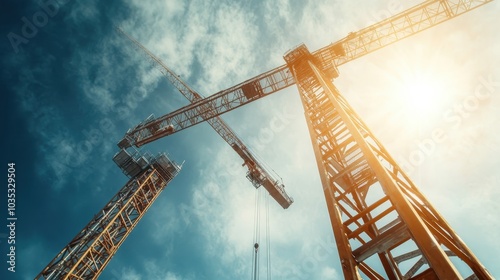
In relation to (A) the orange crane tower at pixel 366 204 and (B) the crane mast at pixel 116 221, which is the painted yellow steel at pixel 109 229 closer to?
(B) the crane mast at pixel 116 221

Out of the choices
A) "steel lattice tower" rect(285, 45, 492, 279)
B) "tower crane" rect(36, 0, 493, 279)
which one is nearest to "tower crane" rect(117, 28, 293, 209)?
"tower crane" rect(36, 0, 493, 279)

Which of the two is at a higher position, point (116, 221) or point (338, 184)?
point (116, 221)

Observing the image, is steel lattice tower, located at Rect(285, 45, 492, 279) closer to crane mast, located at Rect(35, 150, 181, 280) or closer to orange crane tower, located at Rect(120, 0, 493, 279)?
orange crane tower, located at Rect(120, 0, 493, 279)

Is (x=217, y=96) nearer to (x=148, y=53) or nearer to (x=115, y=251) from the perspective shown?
(x=115, y=251)

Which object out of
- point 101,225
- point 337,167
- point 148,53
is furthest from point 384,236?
point 148,53

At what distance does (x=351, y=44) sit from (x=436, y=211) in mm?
16390

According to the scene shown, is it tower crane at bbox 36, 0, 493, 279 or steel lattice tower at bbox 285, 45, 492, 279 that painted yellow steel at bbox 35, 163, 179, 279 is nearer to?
tower crane at bbox 36, 0, 493, 279

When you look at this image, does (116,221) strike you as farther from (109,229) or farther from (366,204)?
(366,204)

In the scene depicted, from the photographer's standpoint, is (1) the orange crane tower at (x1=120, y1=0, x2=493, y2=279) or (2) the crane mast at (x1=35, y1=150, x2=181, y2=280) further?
(2) the crane mast at (x1=35, y1=150, x2=181, y2=280)

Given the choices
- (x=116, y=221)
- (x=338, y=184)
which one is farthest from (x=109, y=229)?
(x=338, y=184)

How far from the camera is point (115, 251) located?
16062 millimetres

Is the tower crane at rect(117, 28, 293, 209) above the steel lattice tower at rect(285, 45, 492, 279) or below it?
above

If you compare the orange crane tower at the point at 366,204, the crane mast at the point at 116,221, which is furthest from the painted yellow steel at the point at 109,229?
the orange crane tower at the point at 366,204

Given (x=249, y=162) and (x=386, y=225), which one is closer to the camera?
(x=386, y=225)
